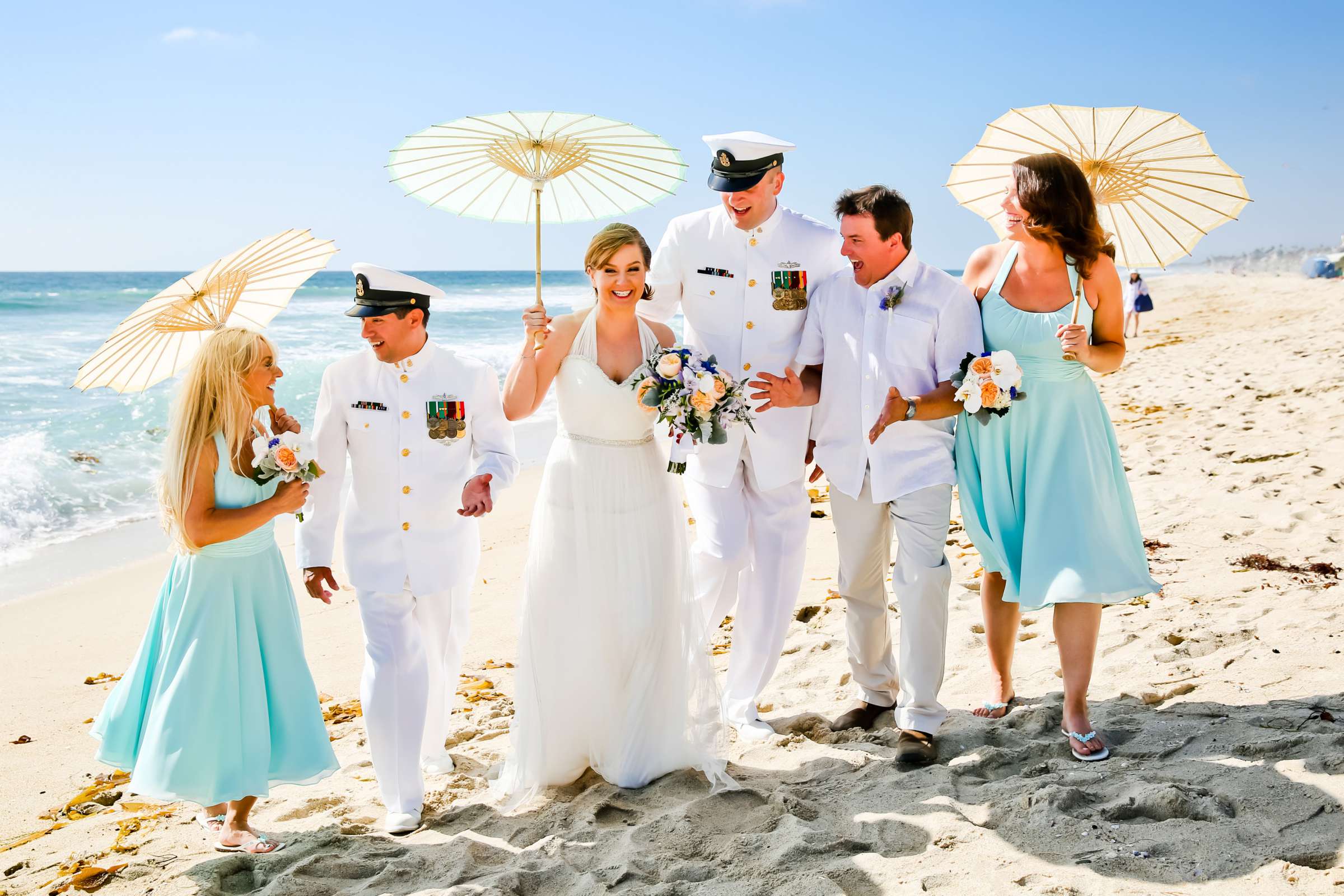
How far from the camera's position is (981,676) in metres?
5.22

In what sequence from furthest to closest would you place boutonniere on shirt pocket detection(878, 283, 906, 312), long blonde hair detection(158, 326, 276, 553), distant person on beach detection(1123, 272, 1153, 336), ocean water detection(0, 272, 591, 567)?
distant person on beach detection(1123, 272, 1153, 336) → ocean water detection(0, 272, 591, 567) → boutonniere on shirt pocket detection(878, 283, 906, 312) → long blonde hair detection(158, 326, 276, 553)

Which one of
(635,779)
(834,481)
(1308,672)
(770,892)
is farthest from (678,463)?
(1308,672)

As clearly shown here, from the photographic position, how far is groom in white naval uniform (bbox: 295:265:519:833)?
417 cm

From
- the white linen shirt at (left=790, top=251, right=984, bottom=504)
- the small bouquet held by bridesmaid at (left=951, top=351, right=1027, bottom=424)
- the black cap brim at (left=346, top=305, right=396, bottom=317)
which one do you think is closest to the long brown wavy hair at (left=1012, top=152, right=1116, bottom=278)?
the white linen shirt at (left=790, top=251, right=984, bottom=504)

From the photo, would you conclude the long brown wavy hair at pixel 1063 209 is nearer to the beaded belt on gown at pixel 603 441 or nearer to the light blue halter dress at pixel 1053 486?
the light blue halter dress at pixel 1053 486

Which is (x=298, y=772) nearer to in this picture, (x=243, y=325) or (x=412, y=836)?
(x=412, y=836)

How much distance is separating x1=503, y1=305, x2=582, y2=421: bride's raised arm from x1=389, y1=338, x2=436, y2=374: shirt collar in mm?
363

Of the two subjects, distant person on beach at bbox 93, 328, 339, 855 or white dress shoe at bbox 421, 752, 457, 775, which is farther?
white dress shoe at bbox 421, 752, 457, 775

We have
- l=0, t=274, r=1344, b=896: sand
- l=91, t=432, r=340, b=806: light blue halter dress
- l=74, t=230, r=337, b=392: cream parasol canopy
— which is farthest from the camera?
l=74, t=230, r=337, b=392: cream parasol canopy

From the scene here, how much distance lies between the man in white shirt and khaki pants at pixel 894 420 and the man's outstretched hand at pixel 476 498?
1303mm

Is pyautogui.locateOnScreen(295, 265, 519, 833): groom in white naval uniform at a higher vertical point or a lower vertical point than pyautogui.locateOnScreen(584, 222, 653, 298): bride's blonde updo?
lower

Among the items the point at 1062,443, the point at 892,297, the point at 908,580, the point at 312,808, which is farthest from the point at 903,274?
the point at 312,808

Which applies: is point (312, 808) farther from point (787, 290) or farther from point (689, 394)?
point (787, 290)

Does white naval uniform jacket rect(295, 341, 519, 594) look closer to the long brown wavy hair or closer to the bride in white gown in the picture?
the bride in white gown
